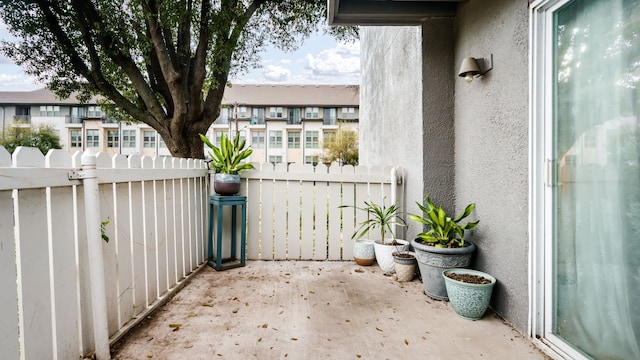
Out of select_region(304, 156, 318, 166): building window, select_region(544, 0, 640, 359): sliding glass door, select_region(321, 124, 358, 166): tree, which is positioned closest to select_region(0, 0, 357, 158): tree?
select_region(544, 0, 640, 359): sliding glass door

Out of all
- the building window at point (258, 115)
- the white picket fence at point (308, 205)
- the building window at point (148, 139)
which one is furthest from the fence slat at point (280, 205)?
the building window at point (148, 139)

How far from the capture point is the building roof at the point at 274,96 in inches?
1139

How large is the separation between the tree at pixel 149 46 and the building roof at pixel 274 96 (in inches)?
903

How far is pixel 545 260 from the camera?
74.1 inches

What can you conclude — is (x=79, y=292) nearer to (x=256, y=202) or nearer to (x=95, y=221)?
(x=95, y=221)

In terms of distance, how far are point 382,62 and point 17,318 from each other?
5.04 m

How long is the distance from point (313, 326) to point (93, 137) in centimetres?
3403

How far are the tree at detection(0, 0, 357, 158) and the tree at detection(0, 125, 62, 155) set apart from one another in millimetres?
25276

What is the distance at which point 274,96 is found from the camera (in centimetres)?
2989

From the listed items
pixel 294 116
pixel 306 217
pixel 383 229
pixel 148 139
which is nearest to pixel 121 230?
pixel 306 217

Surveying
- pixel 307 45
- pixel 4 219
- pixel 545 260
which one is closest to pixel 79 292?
pixel 4 219

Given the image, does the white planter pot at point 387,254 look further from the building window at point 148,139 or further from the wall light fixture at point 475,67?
the building window at point 148,139

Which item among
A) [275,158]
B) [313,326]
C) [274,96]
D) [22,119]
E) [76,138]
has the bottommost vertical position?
[313,326]

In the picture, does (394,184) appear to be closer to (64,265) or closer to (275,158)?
(64,265)
